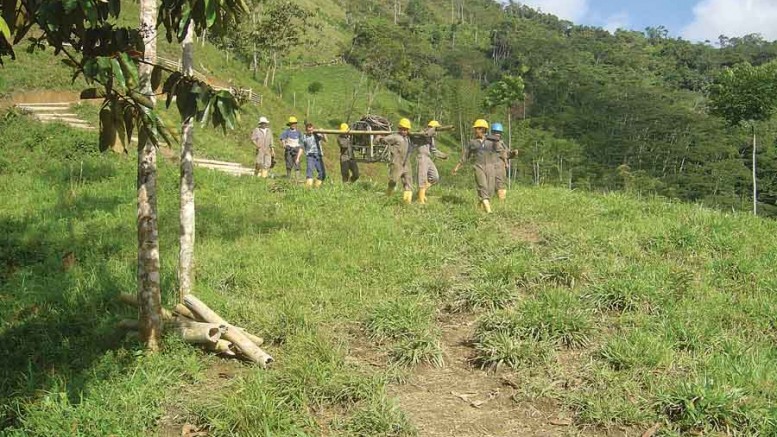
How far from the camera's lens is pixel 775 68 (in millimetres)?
44844

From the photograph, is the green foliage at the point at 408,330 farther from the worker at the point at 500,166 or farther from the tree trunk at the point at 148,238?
the worker at the point at 500,166

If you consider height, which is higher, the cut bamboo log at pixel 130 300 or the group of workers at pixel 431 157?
the group of workers at pixel 431 157

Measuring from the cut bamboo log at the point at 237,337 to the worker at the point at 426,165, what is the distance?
243 inches

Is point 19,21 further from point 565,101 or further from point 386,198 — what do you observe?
A: point 565,101

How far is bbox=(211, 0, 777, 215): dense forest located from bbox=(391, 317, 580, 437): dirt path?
34428mm

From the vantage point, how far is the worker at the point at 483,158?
414 inches

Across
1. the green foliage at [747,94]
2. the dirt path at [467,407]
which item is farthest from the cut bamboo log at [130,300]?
the green foliage at [747,94]

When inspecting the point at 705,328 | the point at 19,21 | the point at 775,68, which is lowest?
the point at 705,328

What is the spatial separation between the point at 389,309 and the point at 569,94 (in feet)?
305

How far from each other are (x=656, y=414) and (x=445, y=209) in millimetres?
6696

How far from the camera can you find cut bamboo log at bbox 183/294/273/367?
17.5 ft

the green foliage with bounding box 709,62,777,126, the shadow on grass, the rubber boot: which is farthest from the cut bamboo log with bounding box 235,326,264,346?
the green foliage with bounding box 709,62,777,126

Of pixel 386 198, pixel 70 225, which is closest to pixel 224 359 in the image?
pixel 70 225

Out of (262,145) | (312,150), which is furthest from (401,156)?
(262,145)
